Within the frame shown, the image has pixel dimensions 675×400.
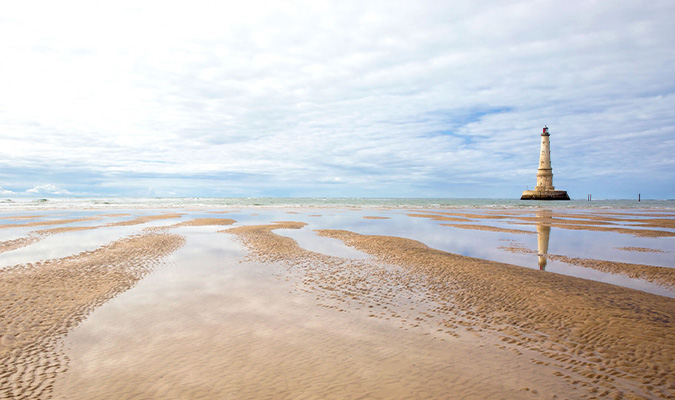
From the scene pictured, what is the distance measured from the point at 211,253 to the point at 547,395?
15324 millimetres

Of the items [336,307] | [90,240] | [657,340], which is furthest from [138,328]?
[90,240]

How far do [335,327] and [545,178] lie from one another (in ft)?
378

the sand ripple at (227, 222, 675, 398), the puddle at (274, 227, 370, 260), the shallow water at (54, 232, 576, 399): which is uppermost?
the puddle at (274, 227, 370, 260)

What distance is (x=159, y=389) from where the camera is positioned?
5.30m

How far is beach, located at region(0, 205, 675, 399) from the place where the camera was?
216 inches

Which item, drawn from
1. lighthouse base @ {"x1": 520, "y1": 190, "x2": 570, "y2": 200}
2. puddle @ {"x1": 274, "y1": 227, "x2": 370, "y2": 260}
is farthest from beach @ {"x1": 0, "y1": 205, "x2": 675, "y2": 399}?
lighthouse base @ {"x1": 520, "y1": 190, "x2": 570, "y2": 200}

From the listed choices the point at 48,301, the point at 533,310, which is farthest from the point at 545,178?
the point at 48,301

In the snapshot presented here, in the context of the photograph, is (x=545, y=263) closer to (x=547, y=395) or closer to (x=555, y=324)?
(x=555, y=324)

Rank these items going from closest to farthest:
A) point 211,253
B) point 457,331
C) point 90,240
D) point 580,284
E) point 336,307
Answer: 1. point 457,331
2. point 336,307
3. point 580,284
4. point 211,253
5. point 90,240

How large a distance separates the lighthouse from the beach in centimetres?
9828

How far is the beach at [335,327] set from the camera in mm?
5496

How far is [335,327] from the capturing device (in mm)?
7863

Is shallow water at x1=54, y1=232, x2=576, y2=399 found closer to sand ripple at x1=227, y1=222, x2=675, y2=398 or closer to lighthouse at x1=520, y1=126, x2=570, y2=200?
sand ripple at x1=227, y1=222, x2=675, y2=398

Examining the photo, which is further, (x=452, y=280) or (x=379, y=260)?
(x=379, y=260)
